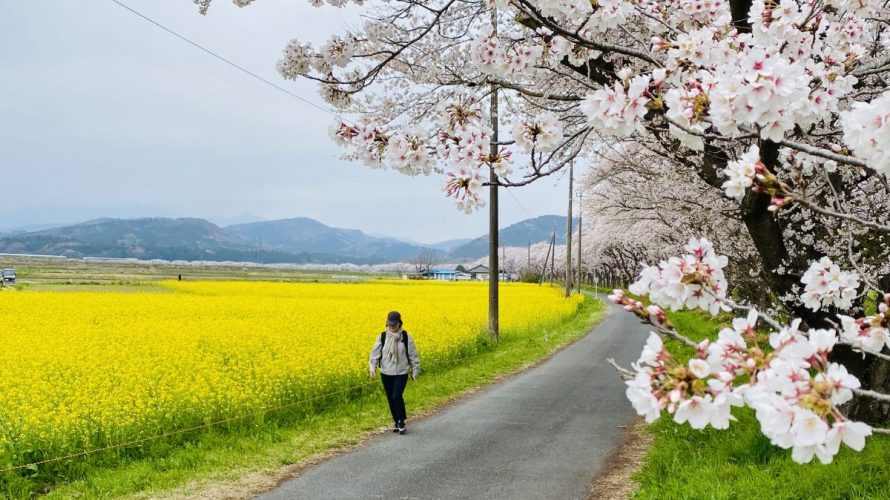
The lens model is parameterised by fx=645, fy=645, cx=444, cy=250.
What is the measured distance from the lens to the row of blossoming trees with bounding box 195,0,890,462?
80.7 inches

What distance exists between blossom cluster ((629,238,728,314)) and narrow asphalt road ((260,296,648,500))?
4.38 meters

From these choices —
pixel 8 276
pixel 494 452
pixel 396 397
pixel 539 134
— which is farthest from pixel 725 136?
pixel 8 276

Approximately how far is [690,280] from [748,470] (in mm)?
4893

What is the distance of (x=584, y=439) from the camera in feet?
28.9

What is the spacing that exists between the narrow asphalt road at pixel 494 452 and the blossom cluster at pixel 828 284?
385 cm

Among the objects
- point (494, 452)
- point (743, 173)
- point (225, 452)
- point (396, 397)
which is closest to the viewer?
point (743, 173)

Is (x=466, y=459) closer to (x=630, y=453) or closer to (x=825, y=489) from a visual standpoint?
(x=630, y=453)

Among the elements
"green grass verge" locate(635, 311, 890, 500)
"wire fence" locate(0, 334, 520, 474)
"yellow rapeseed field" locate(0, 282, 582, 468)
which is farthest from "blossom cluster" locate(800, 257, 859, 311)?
"yellow rapeseed field" locate(0, 282, 582, 468)

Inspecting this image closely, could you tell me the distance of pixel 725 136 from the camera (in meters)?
2.99

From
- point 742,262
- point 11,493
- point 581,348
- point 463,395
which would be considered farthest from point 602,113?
point 581,348

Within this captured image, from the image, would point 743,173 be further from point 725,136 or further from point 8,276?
point 8,276

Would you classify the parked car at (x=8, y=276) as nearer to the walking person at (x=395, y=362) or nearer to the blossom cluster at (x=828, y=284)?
the walking person at (x=395, y=362)

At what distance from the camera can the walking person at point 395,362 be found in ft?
30.0

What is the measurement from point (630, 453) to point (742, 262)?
24.3 feet
